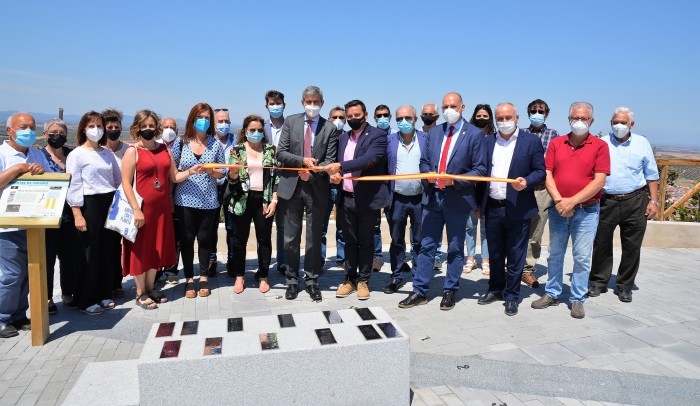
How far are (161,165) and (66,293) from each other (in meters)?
1.81

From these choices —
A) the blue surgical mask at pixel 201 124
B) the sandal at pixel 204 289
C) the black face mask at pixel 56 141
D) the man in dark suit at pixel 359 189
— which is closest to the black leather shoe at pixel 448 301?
the man in dark suit at pixel 359 189

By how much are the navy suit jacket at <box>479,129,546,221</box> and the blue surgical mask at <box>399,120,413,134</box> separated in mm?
961

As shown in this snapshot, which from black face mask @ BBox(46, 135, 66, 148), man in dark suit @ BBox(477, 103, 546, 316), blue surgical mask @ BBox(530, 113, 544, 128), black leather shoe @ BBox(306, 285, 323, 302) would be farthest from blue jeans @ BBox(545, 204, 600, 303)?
black face mask @ BBox(46, 135, 66, 148)

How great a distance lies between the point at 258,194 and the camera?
598cm

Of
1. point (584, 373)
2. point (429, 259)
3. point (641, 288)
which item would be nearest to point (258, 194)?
point (429, 259)

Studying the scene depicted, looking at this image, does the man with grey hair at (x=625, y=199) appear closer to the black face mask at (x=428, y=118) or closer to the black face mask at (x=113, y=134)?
the black face mask at (x=428, y=118)

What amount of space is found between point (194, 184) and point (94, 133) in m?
1.21

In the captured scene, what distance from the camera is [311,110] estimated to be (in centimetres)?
573

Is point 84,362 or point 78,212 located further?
point 78,212

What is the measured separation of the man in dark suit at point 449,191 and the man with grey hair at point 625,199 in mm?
1824

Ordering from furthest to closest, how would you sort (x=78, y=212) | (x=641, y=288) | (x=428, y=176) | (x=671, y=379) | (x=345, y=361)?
(x=641, y=288), (x=428, y=176), (x=78, y=212), (x=671, y=379), (x=345, y=361)

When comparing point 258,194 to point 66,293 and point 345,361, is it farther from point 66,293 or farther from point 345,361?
point 345,361

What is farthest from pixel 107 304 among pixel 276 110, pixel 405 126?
pixel 405 126

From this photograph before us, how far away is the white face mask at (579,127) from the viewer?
521 centimetres
